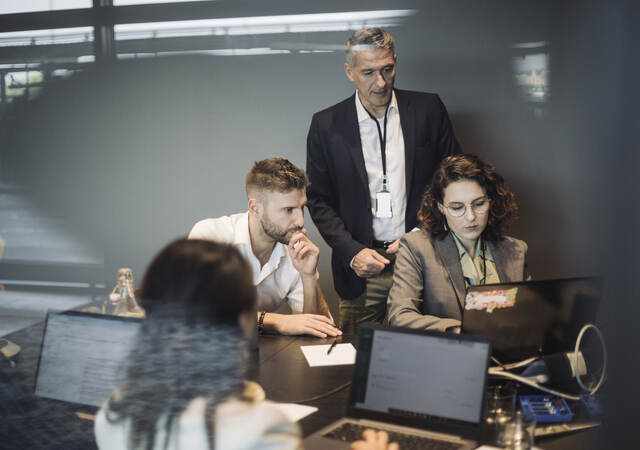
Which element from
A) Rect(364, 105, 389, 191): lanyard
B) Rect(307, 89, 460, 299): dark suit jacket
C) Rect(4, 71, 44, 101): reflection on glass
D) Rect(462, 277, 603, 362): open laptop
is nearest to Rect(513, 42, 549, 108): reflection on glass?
Rect(307, 89, 460, 299): dark suit jacket

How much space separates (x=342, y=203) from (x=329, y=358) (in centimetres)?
86

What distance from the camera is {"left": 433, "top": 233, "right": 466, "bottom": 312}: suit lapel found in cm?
179

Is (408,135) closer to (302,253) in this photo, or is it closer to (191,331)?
(302,253)

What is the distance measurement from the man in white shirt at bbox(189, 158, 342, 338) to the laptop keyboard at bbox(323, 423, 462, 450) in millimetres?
902

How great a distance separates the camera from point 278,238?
6.60ft

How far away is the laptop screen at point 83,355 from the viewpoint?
34.6 inches

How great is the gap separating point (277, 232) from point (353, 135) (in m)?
0.53

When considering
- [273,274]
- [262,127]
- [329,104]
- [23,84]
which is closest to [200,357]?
[23,84]

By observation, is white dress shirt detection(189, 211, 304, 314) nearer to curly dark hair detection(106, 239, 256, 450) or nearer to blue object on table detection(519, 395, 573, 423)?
blue object on table detection(519, 395, 573, 423)

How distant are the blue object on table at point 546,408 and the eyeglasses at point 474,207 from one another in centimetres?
74

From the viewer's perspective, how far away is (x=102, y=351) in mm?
911

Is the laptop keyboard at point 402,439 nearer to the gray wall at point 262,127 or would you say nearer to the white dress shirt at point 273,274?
the gray wall at point 262,127

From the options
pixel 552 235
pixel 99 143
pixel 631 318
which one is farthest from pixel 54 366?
pixel 552 235

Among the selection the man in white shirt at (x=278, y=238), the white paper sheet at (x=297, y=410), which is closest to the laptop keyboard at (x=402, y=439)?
the white paper sheet at (x=297, y=410)
